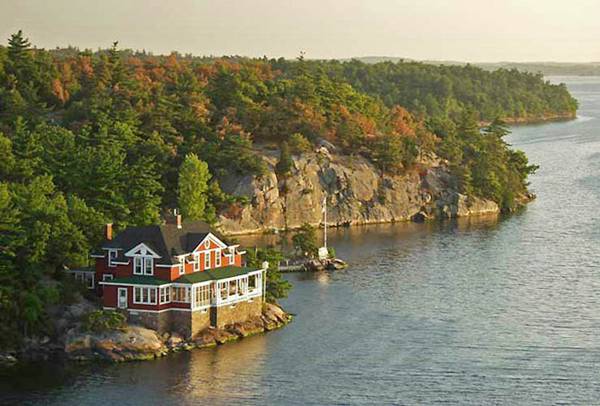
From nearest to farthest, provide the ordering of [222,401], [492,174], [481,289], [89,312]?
[222,401], [89,312], [481,289], [492,174]

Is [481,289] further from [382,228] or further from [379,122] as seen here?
[379,122]

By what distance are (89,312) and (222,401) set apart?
8931 millimetres

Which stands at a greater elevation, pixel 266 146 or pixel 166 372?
pixel 266 146

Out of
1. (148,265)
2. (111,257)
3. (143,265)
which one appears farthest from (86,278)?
(148,265)

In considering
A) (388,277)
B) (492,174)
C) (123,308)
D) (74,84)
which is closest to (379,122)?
(492,174)

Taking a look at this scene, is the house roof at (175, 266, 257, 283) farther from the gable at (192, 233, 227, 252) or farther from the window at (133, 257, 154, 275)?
the window at (133, 257, 154, 275)

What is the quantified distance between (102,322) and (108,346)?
1018 millimetres

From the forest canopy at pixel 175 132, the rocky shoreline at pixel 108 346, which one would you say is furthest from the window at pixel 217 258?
the forest canopy at pixel 175 132

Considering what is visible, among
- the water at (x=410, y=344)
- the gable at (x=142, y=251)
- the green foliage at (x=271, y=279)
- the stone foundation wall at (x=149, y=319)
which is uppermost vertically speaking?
the gable at (x=142, y=251)

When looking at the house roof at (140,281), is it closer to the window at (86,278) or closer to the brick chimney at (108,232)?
the window at (86,278)

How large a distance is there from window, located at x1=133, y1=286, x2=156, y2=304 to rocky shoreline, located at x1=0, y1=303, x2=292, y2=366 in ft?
3.54

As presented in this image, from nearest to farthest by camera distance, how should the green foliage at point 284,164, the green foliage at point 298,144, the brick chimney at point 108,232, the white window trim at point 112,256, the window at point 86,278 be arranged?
the white window trim at point 112,256 → the window at point 86,278 → the brick chimney at point 108,232 → the green foliage at point 284,164 → the green foliage at point 298,144

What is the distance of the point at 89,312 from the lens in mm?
51500

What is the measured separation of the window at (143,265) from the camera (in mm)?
52312
